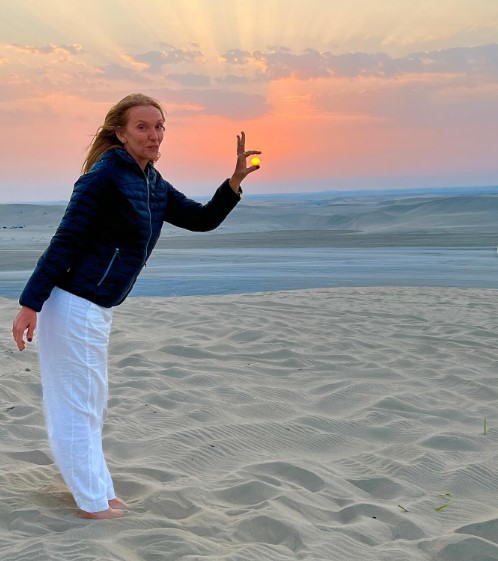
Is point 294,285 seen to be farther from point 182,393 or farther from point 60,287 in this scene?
point 60,287

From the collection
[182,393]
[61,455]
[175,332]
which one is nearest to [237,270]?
[175,332]

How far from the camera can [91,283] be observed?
329cm

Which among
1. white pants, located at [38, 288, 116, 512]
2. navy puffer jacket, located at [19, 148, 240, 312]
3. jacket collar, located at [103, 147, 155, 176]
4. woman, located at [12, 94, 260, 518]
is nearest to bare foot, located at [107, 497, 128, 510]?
woman, located at [12, 94, 260, 518]

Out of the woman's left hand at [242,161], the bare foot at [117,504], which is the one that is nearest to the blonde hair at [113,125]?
the woman's left hand at [242,161]

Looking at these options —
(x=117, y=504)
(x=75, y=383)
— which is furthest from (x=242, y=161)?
(x=117, y=504)

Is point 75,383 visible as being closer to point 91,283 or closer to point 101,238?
point 91,283

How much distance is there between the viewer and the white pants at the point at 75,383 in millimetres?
3293

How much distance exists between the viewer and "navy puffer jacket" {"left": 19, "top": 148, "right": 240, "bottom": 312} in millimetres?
3213

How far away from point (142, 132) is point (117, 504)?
5.44 ft

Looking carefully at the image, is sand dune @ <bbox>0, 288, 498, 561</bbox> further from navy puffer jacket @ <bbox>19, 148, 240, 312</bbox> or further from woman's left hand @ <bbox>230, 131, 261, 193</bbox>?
woman's left hand @ <bbox>230, 131, 261, 193</bbox>

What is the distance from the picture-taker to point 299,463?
14.0 ft

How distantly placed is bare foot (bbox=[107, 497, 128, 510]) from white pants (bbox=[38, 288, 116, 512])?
0.13m

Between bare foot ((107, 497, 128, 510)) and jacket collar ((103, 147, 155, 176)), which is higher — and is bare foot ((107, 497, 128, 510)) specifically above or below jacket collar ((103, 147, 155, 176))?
below

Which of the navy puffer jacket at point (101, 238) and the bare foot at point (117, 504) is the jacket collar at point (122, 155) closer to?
the navy puffer jacket at point (101, 238)
